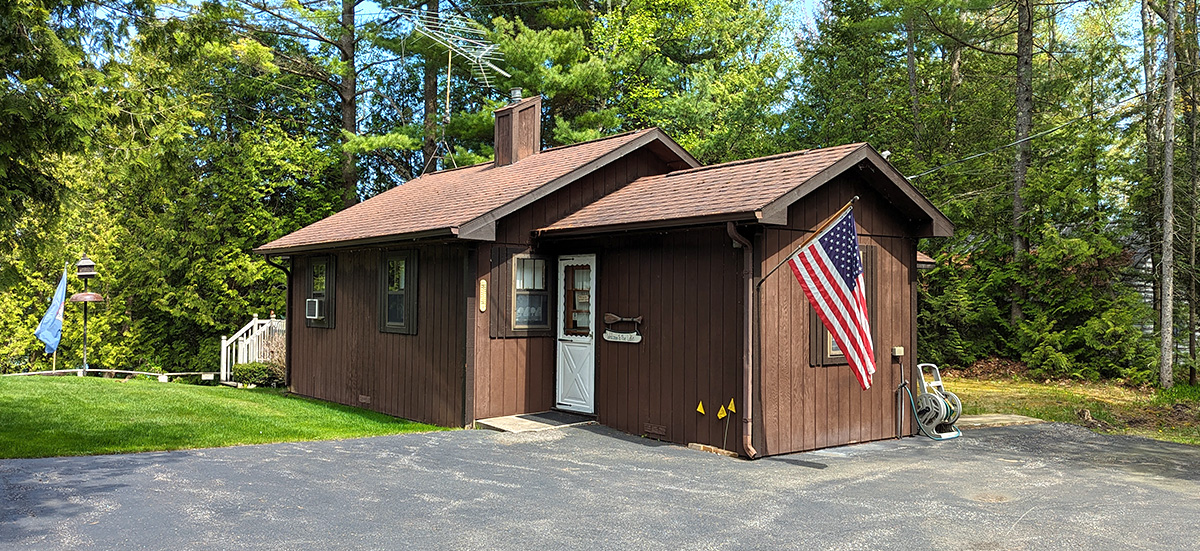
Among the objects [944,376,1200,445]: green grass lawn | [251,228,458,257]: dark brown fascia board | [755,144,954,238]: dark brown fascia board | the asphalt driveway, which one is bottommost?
[944,376,1200,445]: green grass lawn

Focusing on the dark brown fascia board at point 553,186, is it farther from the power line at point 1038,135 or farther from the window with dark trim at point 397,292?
the power line at point 1038,135

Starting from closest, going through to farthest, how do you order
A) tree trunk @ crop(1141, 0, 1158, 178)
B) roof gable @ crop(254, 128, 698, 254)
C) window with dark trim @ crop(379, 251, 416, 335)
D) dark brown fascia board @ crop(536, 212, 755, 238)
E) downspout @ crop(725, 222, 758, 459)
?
dark brown fascia board @ crop(536, 212, 755, 238) < downspout @ crop(725, 222, 758, 459) < roof gable @ crop(254, 128, 698, 254) < window with dark trim @ crop(379, 251, 416, 335) < tree trunk @ crop(1141, 0, 1158, 178)

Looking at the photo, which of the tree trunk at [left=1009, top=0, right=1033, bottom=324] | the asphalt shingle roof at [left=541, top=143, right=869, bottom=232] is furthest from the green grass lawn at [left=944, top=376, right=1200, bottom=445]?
the asphalt shingle roof at [left=541, top=143, right=869, bottom=232]

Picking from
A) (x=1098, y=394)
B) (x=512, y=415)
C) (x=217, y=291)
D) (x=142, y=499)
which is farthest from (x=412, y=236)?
(x=217, y=291)

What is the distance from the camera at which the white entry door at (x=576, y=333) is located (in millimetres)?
10547

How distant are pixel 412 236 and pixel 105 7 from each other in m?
4.12

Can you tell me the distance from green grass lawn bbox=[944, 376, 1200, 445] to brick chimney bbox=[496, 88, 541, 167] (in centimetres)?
789

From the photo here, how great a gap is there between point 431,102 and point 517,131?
12122mm

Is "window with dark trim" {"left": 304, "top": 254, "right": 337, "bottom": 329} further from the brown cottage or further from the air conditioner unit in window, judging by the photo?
the brown cottage

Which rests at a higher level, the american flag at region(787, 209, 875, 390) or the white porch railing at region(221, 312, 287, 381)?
the american flag at region(787, 209, 875, 390)

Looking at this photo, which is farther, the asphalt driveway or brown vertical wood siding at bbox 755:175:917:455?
brown vertical wood siding at bbox 755:175:917:455

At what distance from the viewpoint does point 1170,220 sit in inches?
596

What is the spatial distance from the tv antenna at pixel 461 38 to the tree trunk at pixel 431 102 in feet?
1.85

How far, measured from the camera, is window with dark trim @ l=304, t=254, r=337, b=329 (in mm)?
13469
